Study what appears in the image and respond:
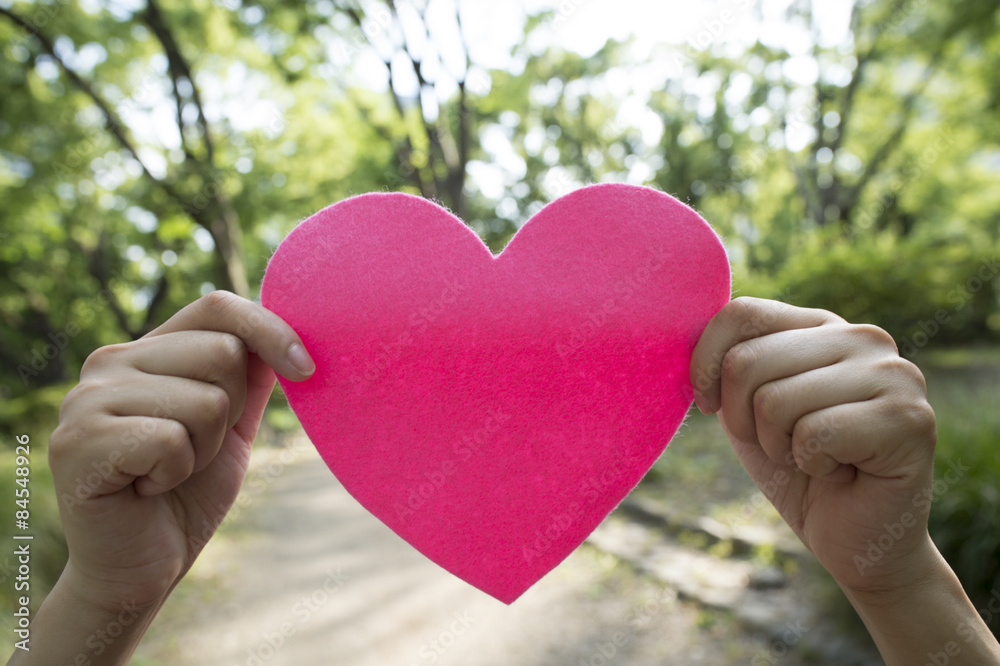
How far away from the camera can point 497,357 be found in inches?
45.9

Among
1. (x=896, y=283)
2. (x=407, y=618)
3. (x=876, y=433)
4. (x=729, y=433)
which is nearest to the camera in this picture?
(x=876, y=433)

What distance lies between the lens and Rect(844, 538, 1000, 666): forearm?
3.16ft

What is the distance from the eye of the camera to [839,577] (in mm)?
1032

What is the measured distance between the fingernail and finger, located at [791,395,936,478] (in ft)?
2.81

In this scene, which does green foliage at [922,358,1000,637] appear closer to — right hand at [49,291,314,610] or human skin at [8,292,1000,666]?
human skin at [8,292,1000,666]

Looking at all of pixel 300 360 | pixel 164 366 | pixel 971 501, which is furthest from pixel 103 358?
pixel 971 501

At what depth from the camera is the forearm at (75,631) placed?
972 mm

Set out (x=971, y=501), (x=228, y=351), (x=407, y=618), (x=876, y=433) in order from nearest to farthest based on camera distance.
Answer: (x=876, y=433)
(x=228, y=351)
(x=971, y=501)
(x=407, y=618)

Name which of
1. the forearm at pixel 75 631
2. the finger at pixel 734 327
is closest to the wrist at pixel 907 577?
the finger at pixel 734 327

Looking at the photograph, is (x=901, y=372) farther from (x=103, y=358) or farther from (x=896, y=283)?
(x=896, y=283)

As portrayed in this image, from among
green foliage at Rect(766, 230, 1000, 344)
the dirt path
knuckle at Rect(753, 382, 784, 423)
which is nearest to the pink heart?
knuckle at Rect(753, 382, 784, 423)

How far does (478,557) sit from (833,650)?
3335mm

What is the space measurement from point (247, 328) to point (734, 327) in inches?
34.9

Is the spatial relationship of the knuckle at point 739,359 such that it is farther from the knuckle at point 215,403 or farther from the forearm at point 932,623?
the knuckle at point 215,403
